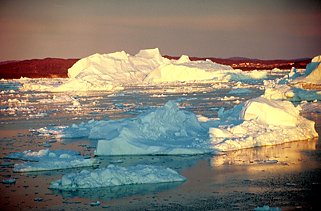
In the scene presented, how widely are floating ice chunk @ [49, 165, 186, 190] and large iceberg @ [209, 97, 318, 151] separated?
2.65m

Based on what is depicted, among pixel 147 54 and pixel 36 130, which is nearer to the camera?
pixel 36 130

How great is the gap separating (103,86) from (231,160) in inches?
1105

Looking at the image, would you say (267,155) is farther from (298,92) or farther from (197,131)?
(298,92)

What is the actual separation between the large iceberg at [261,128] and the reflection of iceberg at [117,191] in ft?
9.88

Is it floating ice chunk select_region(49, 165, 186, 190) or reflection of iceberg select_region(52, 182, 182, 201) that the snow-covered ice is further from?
reflection of iceberg select_region(52, 182, 182, 201)

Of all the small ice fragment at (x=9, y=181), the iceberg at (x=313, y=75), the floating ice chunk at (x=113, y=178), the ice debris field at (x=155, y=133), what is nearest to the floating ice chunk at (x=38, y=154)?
the ice debris field at (x=155, y=133)

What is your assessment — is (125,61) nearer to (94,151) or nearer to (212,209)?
(94,151)

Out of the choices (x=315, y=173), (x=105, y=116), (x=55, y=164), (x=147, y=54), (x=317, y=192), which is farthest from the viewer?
(x=147, y=54)

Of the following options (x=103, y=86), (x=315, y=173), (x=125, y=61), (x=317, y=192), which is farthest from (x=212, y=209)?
(x=125, y=61)

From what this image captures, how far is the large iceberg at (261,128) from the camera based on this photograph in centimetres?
1160

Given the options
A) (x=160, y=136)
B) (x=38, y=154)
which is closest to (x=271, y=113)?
(x=160, y=136)

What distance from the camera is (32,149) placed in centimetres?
1186

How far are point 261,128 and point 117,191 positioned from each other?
529cm

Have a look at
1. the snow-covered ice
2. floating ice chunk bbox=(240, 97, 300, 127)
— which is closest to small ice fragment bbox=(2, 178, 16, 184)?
the snow-covered ice
